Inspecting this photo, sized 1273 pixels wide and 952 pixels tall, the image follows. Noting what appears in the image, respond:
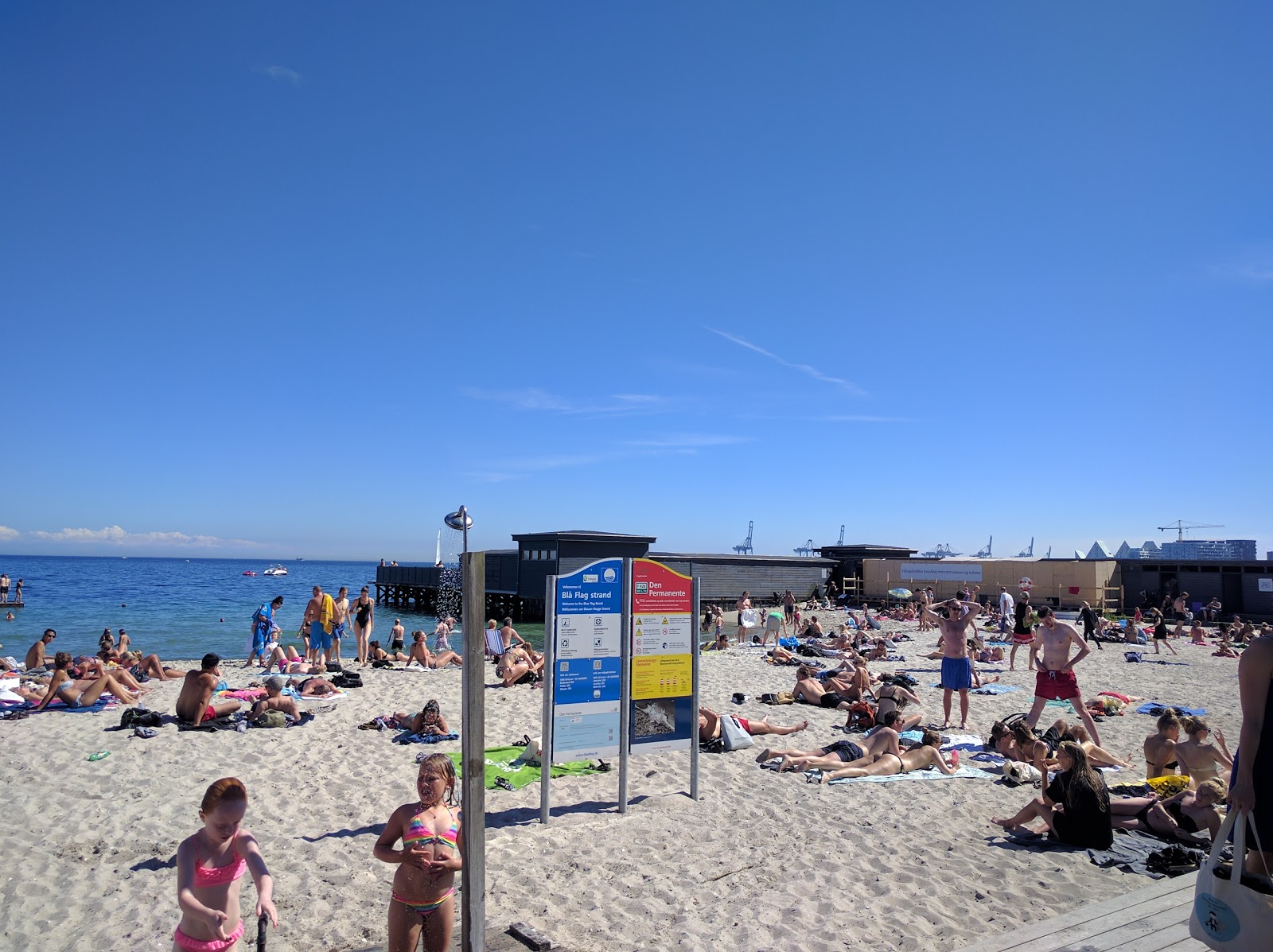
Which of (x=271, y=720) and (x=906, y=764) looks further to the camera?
(x=271, y=720)

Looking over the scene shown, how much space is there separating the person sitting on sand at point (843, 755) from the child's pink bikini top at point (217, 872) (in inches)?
232

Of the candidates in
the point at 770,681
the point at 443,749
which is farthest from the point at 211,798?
the point at 770,681

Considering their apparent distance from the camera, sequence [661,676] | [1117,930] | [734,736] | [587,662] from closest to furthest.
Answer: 1. [1117,930]
2. [587,662]
3. [661,676]
4. [734,736]

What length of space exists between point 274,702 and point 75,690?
302 cm

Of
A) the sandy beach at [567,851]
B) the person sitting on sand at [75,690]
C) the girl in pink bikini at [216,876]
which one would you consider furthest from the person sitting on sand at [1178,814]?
the person sitting on sand at [75,690]

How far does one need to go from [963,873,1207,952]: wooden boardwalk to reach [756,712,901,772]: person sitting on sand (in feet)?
12.5

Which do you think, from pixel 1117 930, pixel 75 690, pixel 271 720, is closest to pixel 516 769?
pixel 271 720

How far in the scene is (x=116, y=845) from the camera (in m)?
5.70

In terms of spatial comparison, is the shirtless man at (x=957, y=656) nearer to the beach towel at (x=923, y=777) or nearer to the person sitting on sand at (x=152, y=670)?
the beach towel at (x=923, y=777)

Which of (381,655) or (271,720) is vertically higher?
(271,720)

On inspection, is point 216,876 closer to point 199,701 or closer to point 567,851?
point 567,851

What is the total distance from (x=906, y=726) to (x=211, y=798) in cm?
879

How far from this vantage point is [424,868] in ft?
12.0

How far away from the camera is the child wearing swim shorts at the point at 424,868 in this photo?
3.64m
